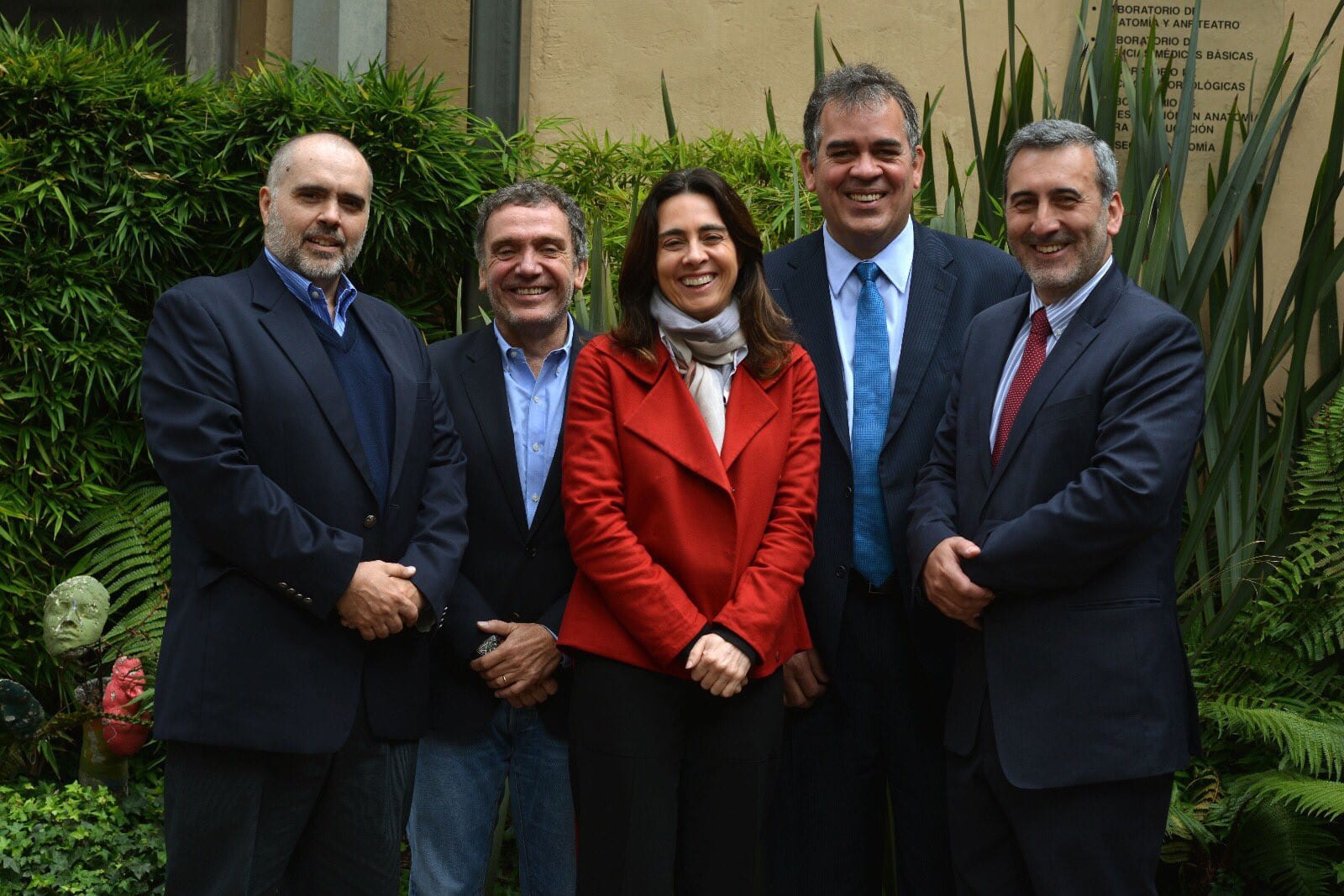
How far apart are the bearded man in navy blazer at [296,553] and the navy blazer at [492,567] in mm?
99

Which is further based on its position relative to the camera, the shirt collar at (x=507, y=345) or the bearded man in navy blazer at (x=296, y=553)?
the shirt collar at (x=507, y=345)

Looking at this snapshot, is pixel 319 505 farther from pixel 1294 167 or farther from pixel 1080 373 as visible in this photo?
pixel 1294 167

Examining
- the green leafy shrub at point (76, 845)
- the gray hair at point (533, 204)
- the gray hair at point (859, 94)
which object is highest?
the gray hair at point (859, 94)

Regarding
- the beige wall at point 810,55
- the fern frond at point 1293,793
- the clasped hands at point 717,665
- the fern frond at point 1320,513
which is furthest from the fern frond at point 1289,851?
the beige wall at point 810,55

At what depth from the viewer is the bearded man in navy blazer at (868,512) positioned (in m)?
2.93

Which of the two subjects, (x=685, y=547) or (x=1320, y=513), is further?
(x=1320, y=513)

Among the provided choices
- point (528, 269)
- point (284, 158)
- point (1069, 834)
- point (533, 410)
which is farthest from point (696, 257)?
point (1069, 834)

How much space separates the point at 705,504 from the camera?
2.69 metres

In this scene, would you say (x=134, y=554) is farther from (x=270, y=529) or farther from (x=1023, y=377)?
(x=1023, y=377)

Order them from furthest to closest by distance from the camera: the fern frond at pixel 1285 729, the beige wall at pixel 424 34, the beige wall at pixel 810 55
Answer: the beige wall at pixel 424 34 → the beige wall at pixel 810 55 → the fern frond at pixel 1285 729

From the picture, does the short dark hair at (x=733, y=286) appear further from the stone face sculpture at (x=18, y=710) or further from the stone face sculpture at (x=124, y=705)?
the stone face sculpture at (x=18, y=710)

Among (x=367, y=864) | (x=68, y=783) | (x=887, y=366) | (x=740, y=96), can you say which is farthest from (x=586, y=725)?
(x=740, y=96)

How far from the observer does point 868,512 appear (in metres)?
2.98

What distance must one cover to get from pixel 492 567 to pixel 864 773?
93 centimetres
